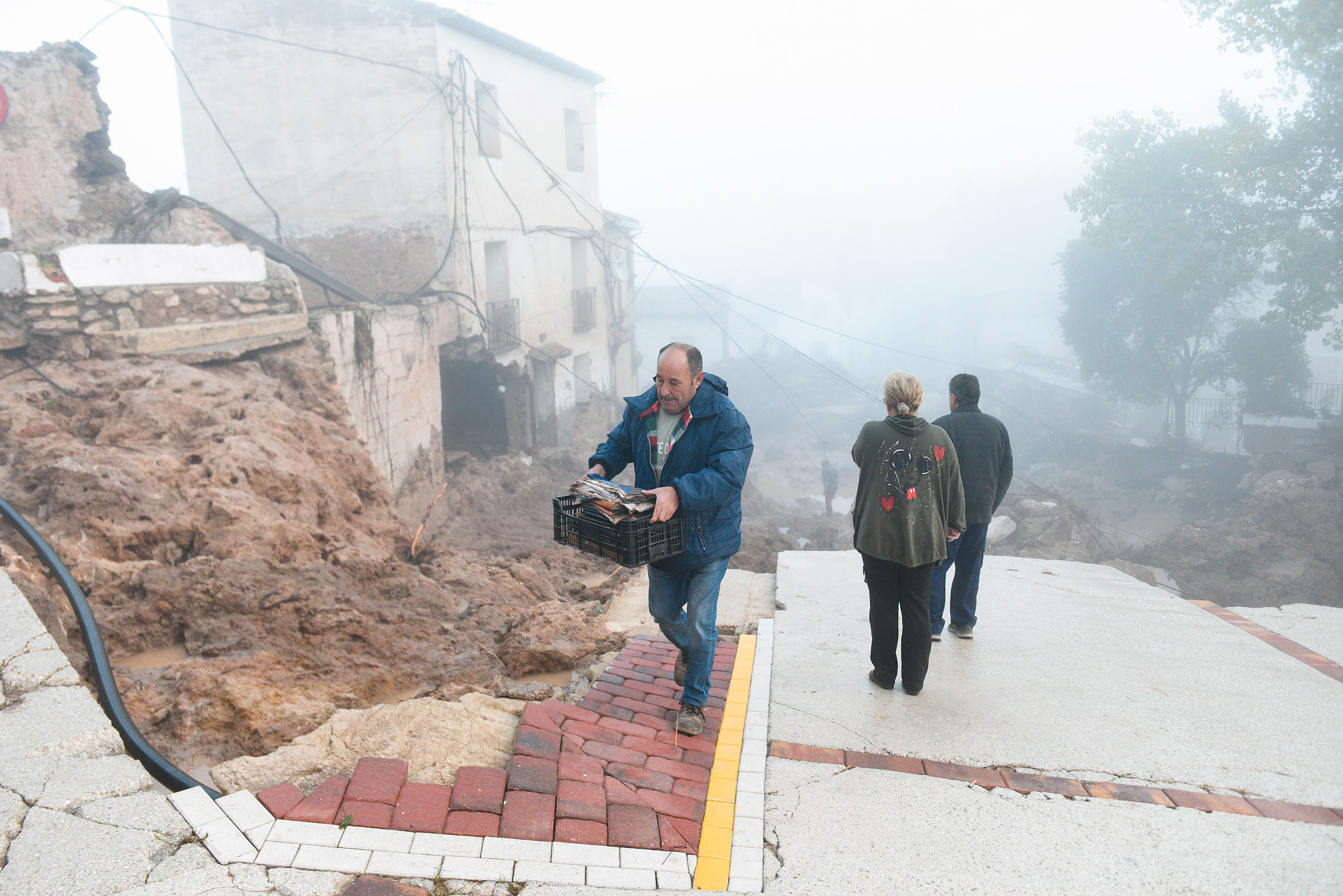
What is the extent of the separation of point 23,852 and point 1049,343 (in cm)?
5773

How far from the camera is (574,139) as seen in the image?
20984mm

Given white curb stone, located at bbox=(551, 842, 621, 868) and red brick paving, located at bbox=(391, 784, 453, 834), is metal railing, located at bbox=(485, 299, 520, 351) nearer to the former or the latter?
red brick paving, located at bbox=(391, 784, 453, 834)

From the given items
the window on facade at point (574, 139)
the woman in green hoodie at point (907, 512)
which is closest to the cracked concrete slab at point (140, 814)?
the woman in green hoodie at point (907, 512)

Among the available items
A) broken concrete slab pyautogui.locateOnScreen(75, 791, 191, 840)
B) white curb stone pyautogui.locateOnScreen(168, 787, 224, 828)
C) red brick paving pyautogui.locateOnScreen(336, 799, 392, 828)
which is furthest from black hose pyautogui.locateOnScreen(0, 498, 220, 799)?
red brick paving pyautogui.locateOnScreen(336, 799, 392, 828)

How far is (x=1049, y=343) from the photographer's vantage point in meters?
52.7

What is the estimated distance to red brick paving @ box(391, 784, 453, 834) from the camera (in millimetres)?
2543

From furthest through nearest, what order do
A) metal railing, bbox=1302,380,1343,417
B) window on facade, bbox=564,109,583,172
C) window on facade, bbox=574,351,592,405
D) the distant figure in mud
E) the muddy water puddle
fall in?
metal railing, bbox=1302,380,1343,417 < window on facade, bbox=574,351,592,405 < window on facade, bbox=564,109,583,172 < the distant figure in mud < the muddy water puddle

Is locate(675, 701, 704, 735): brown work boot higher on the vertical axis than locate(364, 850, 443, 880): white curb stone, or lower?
lower

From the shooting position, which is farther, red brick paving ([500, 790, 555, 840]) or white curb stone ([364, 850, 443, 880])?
red brick paving ([500, 790, 555, 840])

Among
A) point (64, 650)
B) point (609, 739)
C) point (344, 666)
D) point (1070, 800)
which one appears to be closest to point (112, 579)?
point (64, 650)

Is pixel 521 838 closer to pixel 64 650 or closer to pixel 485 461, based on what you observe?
pixel 64 650

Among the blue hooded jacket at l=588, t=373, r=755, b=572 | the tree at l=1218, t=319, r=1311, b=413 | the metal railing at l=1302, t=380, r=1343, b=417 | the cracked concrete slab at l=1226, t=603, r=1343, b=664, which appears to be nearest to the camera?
the blue hooded jacket at l=588, t=373, r=755, b=572

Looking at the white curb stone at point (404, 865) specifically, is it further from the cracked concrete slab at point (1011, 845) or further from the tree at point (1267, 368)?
the tree at point (1267, 368)

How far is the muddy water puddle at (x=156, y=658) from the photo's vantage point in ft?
12.2
